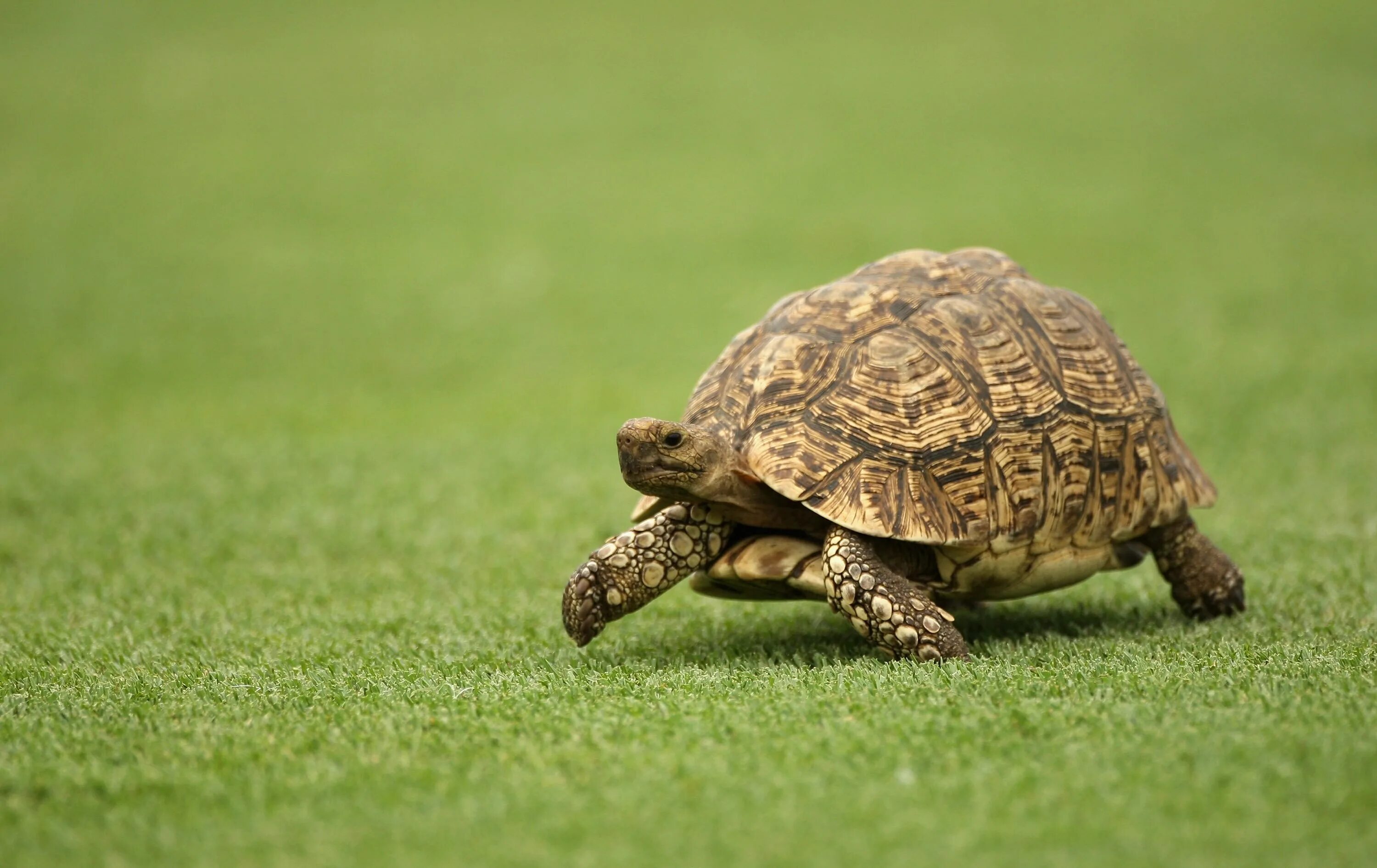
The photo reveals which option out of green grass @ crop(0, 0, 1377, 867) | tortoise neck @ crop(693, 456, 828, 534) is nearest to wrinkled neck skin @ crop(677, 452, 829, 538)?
tortoise neck @ crop(693, 456, 828, 534)

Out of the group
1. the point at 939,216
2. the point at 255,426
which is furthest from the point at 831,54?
the point at 255,426

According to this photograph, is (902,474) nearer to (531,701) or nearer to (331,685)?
(531,701)

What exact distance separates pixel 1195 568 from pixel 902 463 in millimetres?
1700

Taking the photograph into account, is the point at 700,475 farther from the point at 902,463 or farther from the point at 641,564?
the point at 902,463

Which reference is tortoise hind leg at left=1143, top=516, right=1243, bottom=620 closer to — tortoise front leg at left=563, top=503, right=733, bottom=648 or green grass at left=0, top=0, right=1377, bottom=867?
green grass at left=0, top=0, right=1377, bottom=867

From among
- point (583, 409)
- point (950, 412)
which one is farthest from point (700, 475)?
point (583, 409)

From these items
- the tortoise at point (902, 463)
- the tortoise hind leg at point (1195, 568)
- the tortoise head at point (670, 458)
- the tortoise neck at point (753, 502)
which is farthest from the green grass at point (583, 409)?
the tortoise head at point (670, 458)

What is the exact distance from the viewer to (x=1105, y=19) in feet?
93.7

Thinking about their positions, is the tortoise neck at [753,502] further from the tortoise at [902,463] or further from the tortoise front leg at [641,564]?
the tortoise front leg at [641,564]

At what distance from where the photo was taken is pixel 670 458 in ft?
16.2

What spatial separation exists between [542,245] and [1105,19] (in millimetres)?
15349

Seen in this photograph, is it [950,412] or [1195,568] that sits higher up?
[950,412]

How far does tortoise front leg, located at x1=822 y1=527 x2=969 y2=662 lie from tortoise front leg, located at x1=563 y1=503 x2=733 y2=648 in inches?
22.6

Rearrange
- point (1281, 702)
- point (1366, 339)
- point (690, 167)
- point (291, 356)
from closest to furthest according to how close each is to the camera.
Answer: point (1281, 702) < point (1366, 339) < point (291, 356) < point (690, 167)
